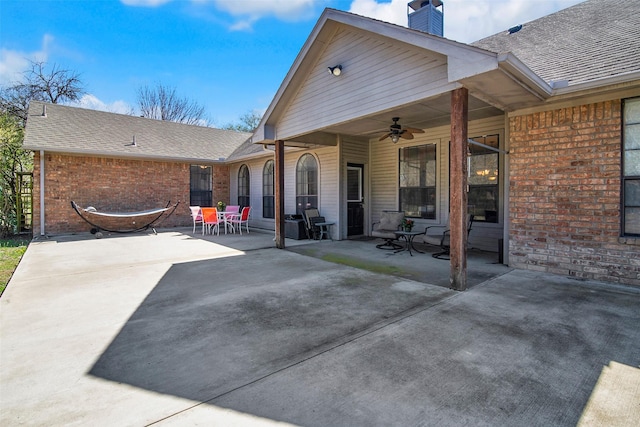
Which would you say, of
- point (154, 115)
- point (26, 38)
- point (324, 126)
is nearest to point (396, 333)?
point (324, 126)

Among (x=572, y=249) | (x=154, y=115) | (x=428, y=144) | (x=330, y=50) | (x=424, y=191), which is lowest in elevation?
(x=572, y=249)

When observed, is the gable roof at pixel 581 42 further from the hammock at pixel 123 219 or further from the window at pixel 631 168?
the hammock at pixel 123 219

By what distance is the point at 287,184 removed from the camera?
10672 mm

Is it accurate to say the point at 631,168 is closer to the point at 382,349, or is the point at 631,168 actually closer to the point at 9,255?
the point at 382,349

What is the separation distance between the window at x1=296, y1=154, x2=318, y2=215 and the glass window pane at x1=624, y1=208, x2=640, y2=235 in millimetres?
6775

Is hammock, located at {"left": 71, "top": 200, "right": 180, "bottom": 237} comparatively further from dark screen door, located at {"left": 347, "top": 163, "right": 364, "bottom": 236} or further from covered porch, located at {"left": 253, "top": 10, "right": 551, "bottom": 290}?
dark screen door, located at {"left": 347, "top": 163, "right": 364, "bottom": 236}

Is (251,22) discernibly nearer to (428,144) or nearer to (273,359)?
(428,144)

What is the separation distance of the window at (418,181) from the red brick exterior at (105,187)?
8.39 meters

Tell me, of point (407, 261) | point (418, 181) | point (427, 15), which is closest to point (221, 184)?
point (418, 181)

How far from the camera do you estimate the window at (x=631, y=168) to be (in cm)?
442

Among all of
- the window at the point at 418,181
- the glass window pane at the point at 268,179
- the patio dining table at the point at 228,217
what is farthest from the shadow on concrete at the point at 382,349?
the glass window pane at the point at 268,179

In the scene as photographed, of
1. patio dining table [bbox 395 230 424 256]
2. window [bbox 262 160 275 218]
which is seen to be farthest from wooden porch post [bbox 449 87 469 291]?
window [bbox 262 160 275 218]

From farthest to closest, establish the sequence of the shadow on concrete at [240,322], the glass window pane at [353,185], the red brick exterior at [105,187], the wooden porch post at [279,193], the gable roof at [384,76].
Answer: the red brick exterior at [105,187], the glass window pane at [353,185], the wooden porch post at [279,193], the gable roof at [384,76], the shadow on concrete at [240,322]

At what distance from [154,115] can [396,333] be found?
2779cm
